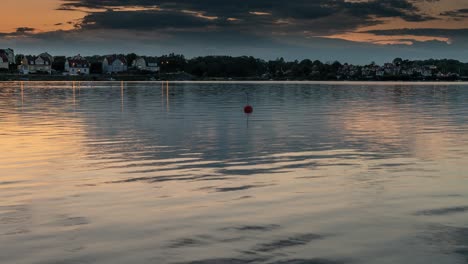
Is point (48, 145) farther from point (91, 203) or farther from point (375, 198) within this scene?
point (375, 198)

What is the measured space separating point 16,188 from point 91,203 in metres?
3.46

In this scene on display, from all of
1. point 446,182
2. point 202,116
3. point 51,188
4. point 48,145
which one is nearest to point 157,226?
point 51,188

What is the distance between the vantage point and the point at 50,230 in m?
12.5

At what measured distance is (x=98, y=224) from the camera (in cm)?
1302

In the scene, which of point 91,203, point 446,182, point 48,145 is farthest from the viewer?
point 48,145

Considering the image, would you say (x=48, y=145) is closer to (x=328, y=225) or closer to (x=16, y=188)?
(x=16, y=188)

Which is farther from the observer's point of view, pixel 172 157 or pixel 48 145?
pixel 48 145

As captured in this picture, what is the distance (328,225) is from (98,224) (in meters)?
5.12

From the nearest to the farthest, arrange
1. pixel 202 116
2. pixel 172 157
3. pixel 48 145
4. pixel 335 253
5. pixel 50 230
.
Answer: pixel 335 253 → pixel 50 230 → pixel 172 157 → pixel 48 145 → pixel 202 116

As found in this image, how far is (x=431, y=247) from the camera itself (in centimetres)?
1137

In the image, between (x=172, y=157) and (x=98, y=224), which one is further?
(x=172, y=157)

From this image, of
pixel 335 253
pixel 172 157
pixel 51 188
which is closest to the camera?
pixel 335 253

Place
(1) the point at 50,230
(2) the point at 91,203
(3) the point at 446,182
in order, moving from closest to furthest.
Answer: (1) the point at 50,230 < (2) the point at 91,203 < (3) the point at 446,182

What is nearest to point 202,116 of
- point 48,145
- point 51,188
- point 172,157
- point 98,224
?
A: point 48,145
